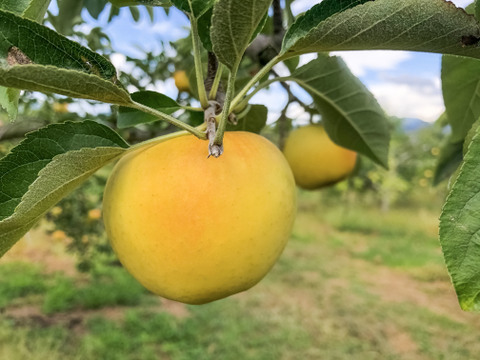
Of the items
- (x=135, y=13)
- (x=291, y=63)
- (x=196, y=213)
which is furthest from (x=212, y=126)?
(x=135, y=13)

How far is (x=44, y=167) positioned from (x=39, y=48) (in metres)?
0.11

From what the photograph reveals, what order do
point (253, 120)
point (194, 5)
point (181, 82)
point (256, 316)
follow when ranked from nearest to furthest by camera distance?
point (194, 5)
point (253, 120)
point (181, 82)
point (256, 316)

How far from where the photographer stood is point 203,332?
4.16 m

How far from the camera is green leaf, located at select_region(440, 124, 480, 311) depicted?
318 mm

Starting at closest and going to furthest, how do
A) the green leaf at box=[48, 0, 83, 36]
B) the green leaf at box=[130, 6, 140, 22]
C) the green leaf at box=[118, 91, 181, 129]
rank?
the green leaf at box=[118, 91, 181, 129] → the green leaf at box=[48, 0, 83, 36] → the green leaf at box=[130, 6, 140, 22]

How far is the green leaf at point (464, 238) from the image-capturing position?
32 cm

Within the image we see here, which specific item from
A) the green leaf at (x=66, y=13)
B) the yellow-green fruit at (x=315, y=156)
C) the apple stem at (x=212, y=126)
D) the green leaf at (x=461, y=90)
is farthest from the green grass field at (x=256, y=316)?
the apple stem at (x=212, y=126)

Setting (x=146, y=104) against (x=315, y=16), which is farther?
(x=146, y=104)

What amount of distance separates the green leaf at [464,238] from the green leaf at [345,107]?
0.41m

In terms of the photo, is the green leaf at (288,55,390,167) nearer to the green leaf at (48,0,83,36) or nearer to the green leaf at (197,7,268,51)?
the green leaf at (197,7,268,51)

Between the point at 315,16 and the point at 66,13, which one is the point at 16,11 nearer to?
the point at 315,16

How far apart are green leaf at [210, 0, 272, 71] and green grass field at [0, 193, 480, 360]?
3625 mm

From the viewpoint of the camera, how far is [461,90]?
25.7 inches

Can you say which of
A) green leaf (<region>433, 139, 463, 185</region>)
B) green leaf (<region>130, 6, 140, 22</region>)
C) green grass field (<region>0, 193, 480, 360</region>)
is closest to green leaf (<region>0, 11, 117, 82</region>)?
green leaf (<region>433, 139, 463, 185</region>)
